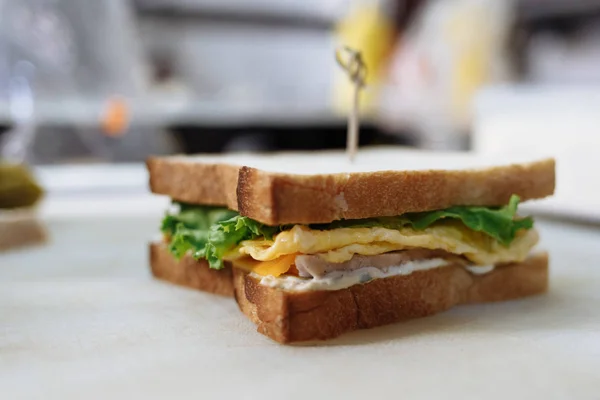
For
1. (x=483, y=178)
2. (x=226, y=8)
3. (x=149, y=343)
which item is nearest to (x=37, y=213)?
(x=149, y=343)

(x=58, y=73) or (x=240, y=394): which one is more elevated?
(x=58, y=73)

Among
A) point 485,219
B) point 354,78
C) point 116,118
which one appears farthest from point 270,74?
point 485,219

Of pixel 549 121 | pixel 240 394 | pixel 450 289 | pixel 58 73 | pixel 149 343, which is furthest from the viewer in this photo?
pixel 58 73

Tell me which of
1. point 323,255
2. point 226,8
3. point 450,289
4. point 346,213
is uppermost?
point 226,8

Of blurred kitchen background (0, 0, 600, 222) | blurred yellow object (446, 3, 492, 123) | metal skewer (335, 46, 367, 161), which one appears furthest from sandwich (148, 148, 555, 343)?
blurred yellow object (446, 3, 492, 123)

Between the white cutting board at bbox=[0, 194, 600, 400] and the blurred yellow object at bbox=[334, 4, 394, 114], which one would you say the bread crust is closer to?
the white cutting board at bbox=[0, 194, 600, 400]

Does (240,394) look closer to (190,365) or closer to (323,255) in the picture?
(190,365)

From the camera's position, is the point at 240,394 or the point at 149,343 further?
the point at 149,343

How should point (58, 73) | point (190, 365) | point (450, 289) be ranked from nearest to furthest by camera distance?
point (190, 365)
point (450, 289)
point (58, 73)
